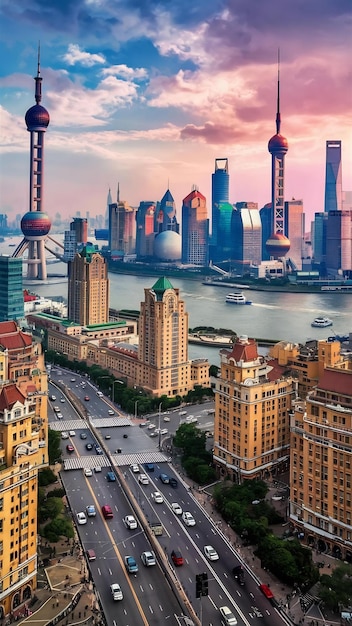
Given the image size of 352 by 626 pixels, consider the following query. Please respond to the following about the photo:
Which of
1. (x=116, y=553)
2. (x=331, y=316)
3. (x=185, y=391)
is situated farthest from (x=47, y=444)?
(x=331, y=316)

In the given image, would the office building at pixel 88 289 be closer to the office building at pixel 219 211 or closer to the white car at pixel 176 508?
the white car at pixel 176 508

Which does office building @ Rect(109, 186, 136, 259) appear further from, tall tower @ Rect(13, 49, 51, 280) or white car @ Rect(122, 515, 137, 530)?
white car @ Rect(122, 515, 137, 530)

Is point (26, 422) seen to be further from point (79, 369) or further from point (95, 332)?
point (95, 332)

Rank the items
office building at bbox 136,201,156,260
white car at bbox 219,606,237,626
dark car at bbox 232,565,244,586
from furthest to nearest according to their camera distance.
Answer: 1. office building at bbox 136,201,156,260
2. dark car at bbox 232,565,244,586
3. white car at bbox 219,606,237,626

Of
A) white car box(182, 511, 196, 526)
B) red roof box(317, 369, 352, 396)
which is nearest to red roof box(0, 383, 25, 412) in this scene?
white car box(182, 511, 196, 526)

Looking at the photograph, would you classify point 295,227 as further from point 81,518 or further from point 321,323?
point 81,518

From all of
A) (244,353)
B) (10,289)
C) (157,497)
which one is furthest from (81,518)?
(10,289)
